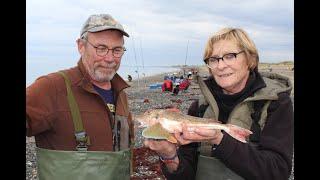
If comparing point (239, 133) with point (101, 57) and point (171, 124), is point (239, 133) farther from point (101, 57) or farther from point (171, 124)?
point (101, 57)

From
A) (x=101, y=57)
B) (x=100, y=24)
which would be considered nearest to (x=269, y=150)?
(x=101, y=57)

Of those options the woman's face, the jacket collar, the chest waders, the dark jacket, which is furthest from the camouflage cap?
the dark jacket

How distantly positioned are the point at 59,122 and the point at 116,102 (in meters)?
0.97

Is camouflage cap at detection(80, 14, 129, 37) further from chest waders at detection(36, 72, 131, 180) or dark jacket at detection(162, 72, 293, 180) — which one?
dark jacket at detection(162, 72, 293, 180)

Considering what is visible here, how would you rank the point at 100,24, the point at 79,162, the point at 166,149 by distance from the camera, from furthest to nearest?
the point at 100,24 → the point at 166,149 → the point at 79,162

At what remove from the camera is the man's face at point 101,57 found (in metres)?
5.43

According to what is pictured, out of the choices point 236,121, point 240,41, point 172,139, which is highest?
point 240,41

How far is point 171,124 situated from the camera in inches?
188

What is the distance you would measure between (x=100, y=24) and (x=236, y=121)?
2.12 m

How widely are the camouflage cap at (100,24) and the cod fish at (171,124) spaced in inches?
48.4

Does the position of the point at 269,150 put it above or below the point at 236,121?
below

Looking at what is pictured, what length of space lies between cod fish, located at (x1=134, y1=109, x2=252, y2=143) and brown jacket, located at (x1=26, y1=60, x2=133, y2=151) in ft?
1.68
